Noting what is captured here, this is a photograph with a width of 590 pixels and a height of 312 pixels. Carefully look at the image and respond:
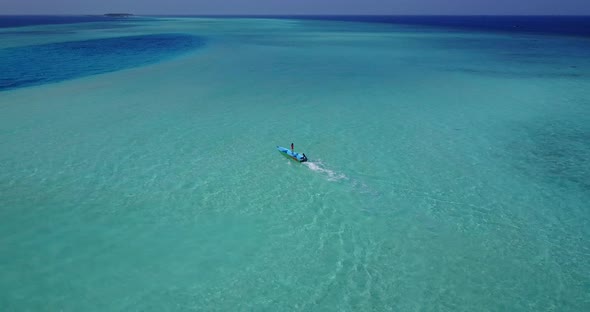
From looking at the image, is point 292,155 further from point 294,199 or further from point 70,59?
point 70,59

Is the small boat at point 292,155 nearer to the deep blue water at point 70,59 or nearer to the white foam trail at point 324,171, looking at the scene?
the white foam trail at point 324,171

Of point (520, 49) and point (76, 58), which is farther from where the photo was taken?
point (520, 49)

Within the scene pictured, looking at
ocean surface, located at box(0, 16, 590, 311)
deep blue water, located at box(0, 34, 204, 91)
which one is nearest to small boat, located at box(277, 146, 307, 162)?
ocean surface, located at box(0, 16, 590, 311)

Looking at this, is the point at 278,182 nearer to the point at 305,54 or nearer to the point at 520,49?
the point at 305,54

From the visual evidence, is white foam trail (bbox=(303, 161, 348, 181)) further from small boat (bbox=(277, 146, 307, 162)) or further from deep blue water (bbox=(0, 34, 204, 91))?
deep blue water (bbox=(0, 34, 204, 91))

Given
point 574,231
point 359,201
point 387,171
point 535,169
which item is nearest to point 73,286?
point 359,201

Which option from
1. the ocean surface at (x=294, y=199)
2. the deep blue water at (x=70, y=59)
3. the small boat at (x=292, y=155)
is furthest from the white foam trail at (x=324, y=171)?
the deep blue water at (x=70, y=59)
